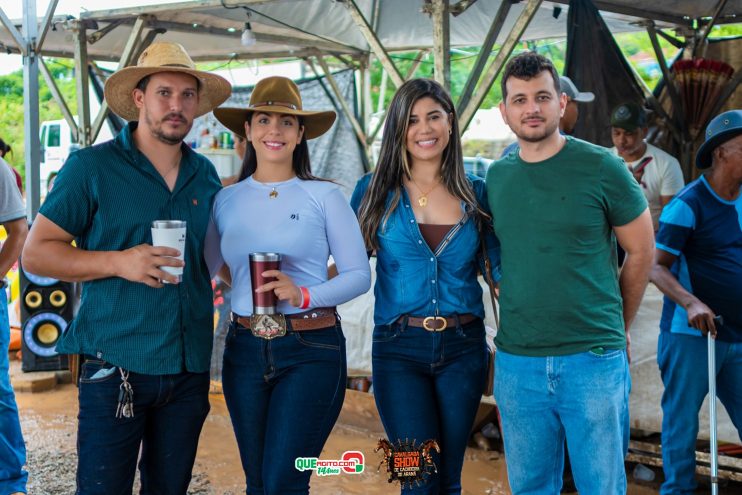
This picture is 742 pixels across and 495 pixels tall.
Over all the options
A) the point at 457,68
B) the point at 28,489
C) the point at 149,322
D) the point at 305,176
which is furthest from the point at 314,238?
the point at 457,68

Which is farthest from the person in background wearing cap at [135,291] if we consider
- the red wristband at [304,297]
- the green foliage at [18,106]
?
the green foliage at [18,106]

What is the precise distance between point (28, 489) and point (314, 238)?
10.5 ft

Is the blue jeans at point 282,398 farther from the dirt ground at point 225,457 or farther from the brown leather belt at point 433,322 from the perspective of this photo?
the dirt ground at point 225,457

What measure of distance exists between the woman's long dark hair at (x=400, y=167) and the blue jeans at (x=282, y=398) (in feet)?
1.58

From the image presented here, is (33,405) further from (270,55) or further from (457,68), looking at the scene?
(457,68)

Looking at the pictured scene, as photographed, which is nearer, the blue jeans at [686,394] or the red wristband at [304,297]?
the red wristband at [304,297]

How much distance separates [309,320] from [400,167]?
2.34ft

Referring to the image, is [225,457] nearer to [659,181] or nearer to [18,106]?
[659,181]

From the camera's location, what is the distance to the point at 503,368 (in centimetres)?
292

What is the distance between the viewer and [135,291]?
2688 millimetres

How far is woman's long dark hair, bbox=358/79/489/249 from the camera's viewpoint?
302 centimetres

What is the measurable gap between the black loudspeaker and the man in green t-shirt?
235 inches

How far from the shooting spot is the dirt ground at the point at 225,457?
501 cm

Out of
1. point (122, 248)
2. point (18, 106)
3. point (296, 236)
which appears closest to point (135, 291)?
point (122, 248)
